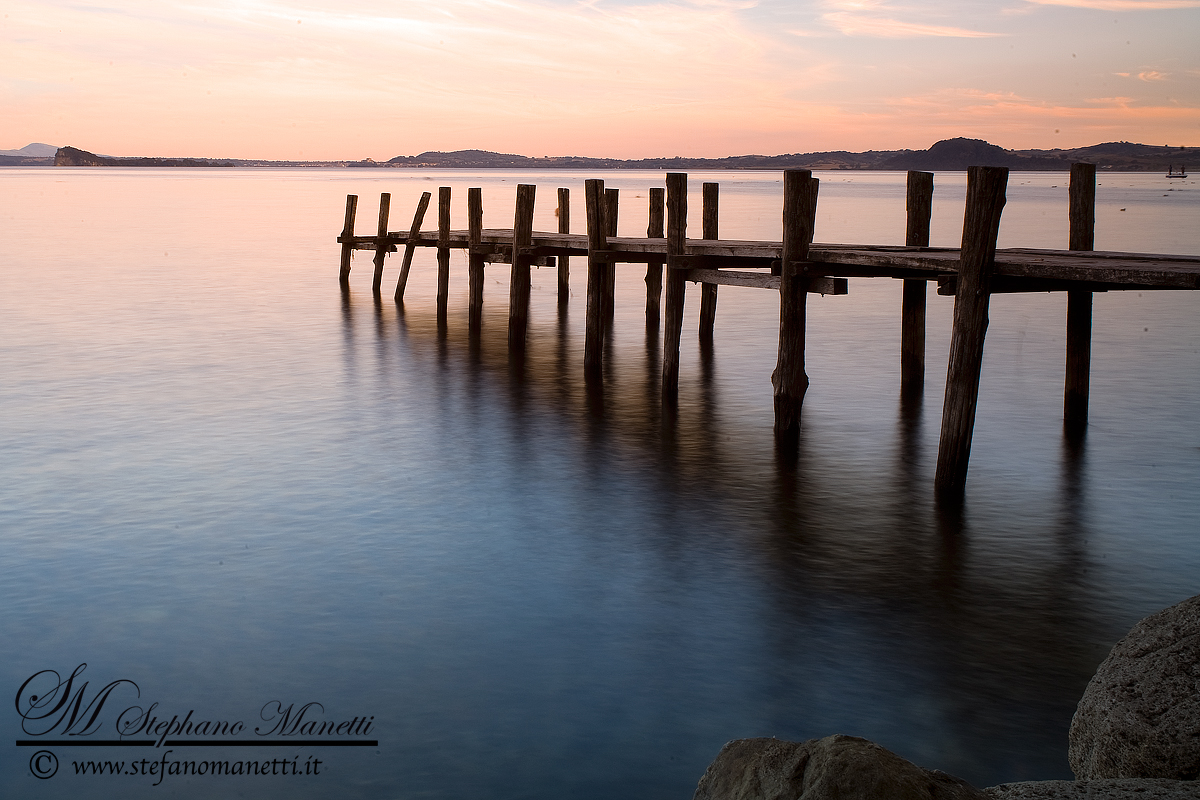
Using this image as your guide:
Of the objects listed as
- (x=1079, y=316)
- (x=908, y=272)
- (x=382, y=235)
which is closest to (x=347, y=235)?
(x=382, y=235)

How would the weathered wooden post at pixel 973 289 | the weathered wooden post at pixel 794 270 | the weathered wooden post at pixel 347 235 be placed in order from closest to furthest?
1. the weathered wooden post at pixel 973 289
2. the weathered wooden post at pixel 794 270
3. the weathered wooden post at pixel 347 235

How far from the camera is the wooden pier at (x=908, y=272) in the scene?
855 cm

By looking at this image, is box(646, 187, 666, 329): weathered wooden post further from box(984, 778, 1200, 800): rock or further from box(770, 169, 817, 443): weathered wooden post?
box(984, 778, 1200, 800): rock

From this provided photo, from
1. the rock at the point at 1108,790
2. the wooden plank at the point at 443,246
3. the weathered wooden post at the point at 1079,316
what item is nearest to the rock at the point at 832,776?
the rock at the point at 1108,790

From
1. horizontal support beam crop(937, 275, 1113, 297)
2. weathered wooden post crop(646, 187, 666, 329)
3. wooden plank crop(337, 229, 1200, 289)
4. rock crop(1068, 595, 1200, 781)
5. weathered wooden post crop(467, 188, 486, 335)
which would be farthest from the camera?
weathered wooden post crop(467, 188, 486, 335)

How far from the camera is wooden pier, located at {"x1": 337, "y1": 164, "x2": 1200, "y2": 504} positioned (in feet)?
28.0

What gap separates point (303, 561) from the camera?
304 inches

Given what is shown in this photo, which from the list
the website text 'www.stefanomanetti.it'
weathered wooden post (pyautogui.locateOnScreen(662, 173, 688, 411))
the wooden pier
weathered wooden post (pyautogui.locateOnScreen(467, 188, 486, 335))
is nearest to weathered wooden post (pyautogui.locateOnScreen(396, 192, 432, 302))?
weathered wooden post (pyautogui.locateOnScreen(467, 188, 486, 335))

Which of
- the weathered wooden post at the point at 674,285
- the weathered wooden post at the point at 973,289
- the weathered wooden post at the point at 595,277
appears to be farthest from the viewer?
the weathered wooden post at the point at 595,277

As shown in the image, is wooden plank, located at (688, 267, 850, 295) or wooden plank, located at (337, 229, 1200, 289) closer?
wooden plank, located at (337, 229, 1200, 289)

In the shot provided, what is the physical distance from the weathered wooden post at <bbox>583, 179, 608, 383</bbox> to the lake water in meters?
0.54

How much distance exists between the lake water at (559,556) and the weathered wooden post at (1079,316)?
0.39 m

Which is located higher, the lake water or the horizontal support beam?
the horizontal support beam

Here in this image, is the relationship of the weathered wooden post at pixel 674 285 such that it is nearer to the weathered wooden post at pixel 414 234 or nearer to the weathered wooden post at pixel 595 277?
the weathered wooden post at pixel 595 277
